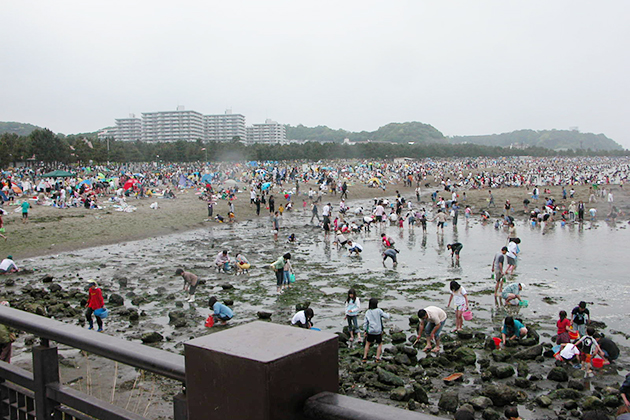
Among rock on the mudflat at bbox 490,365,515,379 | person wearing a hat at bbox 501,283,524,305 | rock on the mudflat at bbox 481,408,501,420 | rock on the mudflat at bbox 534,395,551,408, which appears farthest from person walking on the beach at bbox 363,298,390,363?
person wearing a hat at bbox 501,283,524,305

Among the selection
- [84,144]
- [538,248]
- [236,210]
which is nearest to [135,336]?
[538,248]

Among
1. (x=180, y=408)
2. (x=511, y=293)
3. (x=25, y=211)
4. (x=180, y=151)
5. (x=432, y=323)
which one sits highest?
(x=180, y=151)

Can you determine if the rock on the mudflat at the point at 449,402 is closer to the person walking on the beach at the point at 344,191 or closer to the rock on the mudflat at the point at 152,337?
the rock on the mudflat at the point at 152,337

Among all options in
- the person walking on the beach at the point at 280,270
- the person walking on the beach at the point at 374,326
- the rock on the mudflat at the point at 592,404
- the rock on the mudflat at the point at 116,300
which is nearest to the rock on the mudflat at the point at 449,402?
the person walking on the beach at the point at 374,326

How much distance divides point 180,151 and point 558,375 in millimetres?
90635

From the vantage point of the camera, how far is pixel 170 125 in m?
196

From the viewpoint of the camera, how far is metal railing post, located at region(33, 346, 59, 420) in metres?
2.53

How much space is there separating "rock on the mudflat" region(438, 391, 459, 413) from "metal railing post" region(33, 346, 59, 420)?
7.70m

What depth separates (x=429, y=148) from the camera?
451 feet

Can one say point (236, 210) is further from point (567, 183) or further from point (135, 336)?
point (567, 183)

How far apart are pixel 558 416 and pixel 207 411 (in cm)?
853

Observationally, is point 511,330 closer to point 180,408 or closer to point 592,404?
point 592,404

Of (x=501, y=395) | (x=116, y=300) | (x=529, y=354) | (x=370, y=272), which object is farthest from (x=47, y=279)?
(x=529, y=354)

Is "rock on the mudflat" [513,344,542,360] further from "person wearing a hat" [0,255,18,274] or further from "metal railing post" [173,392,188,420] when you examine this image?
"person wearing a hat" [0,255,18,274]
